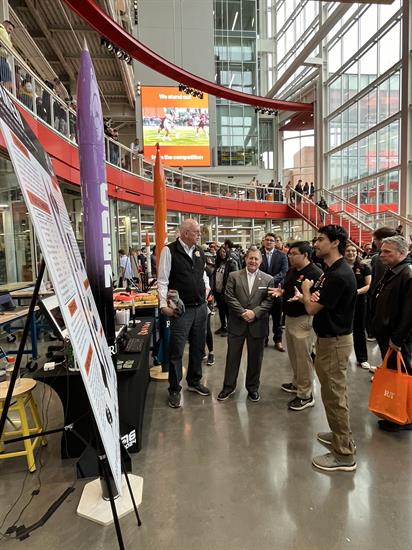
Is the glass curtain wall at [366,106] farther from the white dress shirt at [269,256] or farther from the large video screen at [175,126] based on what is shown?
the white dress shirt at [269,256]

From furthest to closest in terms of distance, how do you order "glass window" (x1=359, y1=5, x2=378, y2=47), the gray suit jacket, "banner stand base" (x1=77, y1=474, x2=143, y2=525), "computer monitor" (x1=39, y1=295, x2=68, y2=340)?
1. "glass window" (x1=359, y1=5, x2=378, y2=47)
2. the gray suit jacket
3. "computer monitor" (x1=39, y1=295, x2=68, y2=340)
4. "banner stand base" (x1=77, y1=474, x2=143, y2=525)

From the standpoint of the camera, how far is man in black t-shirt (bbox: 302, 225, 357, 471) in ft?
7.66

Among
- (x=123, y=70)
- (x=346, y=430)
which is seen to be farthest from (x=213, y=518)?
(x=123, y=70)

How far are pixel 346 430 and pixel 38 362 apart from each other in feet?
13.4

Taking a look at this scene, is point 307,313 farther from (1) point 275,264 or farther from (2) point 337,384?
(1) point 275,264

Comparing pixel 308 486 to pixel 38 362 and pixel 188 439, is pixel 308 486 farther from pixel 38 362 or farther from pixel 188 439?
pixel 38 362

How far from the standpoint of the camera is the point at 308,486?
2248mm

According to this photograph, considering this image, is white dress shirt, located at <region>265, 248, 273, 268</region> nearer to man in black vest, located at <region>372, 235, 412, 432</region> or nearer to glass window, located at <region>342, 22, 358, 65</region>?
man in black vest, located at <region>372, 235, 412, 432</region>

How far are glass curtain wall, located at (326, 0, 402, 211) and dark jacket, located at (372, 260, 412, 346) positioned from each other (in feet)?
37.2

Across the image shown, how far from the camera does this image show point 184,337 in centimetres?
343

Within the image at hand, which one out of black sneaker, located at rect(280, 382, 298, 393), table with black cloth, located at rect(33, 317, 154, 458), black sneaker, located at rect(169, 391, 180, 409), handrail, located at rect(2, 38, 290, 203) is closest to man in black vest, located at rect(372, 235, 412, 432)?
black sneaker, located at rect(280, 382, 298, 393)

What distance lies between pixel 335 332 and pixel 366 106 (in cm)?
1618

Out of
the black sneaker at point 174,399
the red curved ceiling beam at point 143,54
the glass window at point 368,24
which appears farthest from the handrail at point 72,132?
the glass window at point 368,24

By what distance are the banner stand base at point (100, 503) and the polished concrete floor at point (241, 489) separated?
42 millimetres
